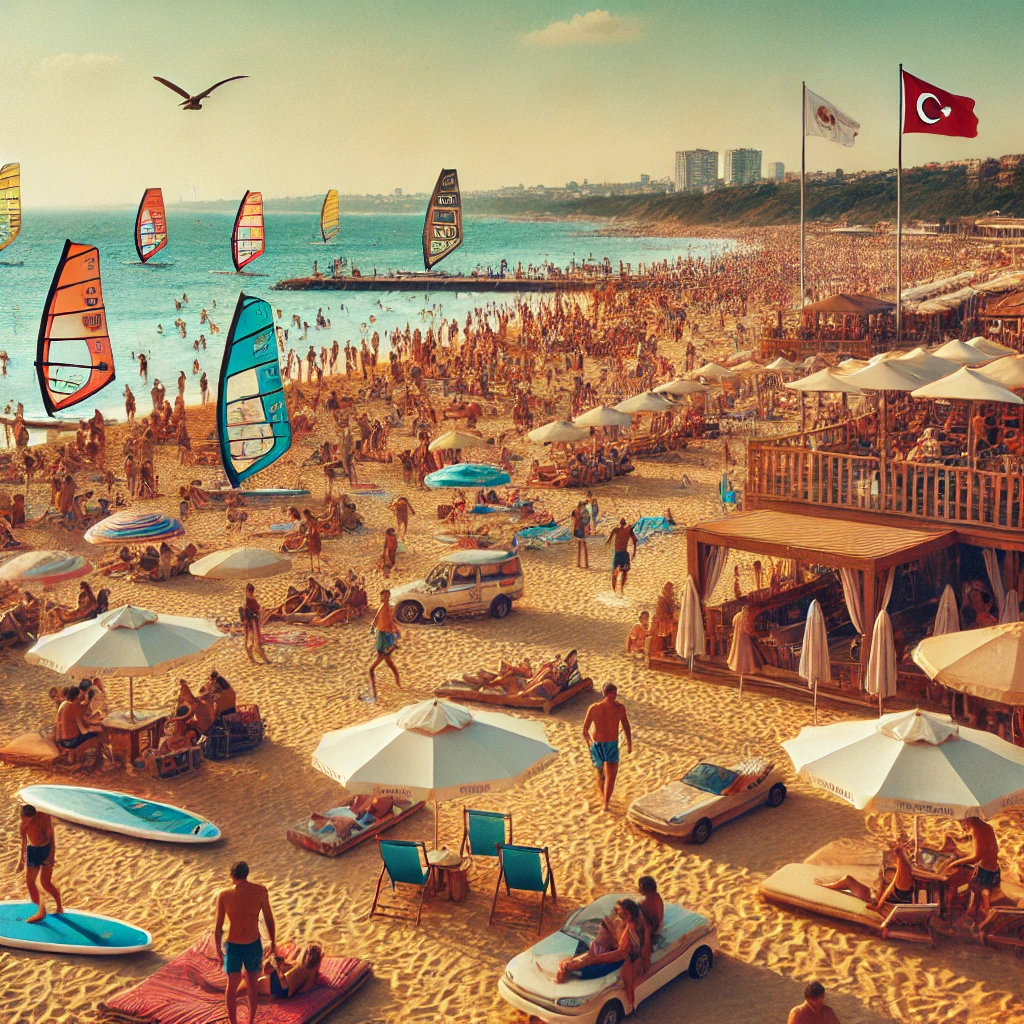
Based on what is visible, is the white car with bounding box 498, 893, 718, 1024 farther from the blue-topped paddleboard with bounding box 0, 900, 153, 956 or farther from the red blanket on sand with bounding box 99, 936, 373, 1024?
the blue-topped paddleboard with bounding box 0, 900, 153, 956

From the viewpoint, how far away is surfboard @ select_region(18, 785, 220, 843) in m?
11.2

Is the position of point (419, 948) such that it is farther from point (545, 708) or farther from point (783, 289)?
point (783, 289)

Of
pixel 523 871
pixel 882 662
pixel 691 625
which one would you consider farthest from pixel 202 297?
pixel 523 871

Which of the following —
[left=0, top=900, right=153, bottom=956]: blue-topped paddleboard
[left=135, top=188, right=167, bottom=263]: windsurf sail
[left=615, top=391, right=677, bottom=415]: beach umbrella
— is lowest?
[left=0, top=900, right=153, bottom=956]: blue-topped paddleboard

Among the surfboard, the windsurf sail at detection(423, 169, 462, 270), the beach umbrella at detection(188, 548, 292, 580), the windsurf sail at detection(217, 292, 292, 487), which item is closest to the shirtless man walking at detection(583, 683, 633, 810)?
the surfboard

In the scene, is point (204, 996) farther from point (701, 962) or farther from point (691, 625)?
point (691, 625)

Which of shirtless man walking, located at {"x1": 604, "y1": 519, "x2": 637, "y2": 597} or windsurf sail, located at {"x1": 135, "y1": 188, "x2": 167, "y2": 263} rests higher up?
windsurf sail, located at {"x1": 135, "y1": 188, "x2": 167, "y2": 263}

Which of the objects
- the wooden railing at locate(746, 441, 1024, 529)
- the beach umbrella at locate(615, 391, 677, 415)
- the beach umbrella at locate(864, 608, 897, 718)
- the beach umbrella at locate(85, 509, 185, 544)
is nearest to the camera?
the beach umbrella at locate(864, 608, 897, 718)

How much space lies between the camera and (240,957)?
8.07 m

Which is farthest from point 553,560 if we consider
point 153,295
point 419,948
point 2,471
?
point 153,295

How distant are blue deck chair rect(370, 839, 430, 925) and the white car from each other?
1668 millimetres

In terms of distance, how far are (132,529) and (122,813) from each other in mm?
8516

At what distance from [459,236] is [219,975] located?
53.8ft

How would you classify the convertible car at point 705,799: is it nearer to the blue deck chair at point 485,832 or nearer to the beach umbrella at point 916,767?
the blue deck chair at point 485,832
